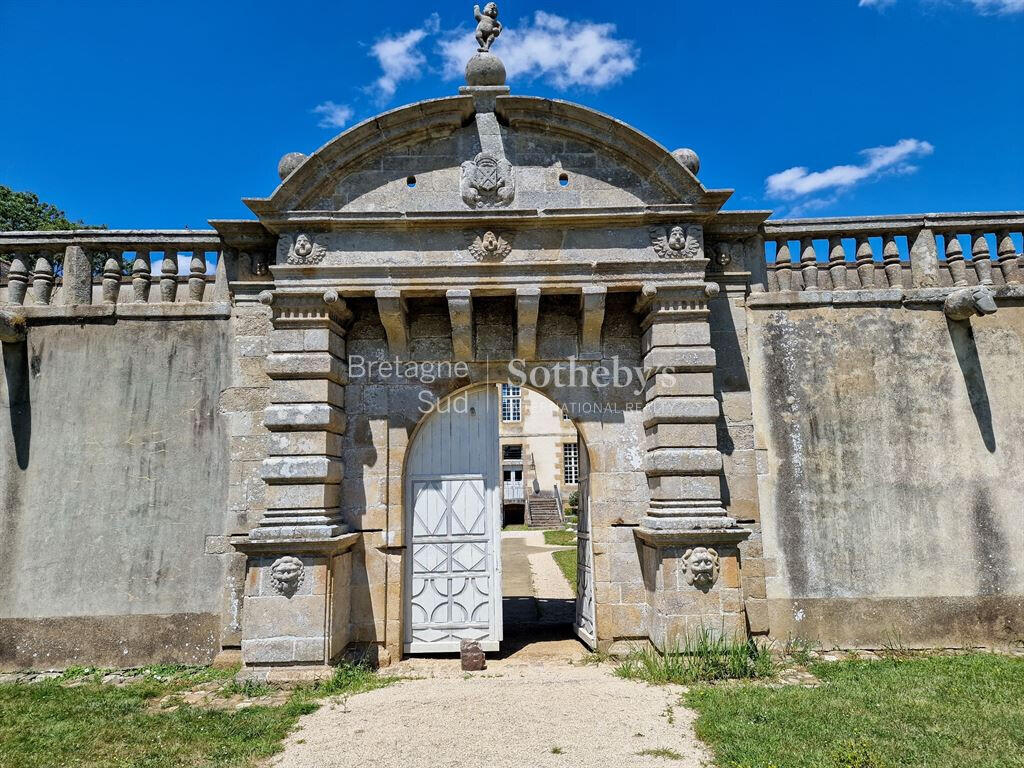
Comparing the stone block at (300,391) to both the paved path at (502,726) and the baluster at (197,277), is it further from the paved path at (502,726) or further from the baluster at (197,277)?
the paved path at (502,726)

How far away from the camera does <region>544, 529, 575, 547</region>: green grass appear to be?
18.2m

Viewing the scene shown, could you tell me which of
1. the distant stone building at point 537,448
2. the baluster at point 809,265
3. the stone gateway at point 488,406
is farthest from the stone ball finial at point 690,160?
the distant stone building at point 537,448

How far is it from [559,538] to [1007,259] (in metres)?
14.8

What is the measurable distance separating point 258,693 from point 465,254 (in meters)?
4.19

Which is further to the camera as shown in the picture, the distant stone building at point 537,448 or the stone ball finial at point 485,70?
the distant stone building at point 537,448

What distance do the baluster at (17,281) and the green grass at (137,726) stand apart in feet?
12.3

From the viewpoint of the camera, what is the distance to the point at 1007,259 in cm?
675

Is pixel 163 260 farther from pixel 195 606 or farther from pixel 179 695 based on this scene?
pixel 179 695

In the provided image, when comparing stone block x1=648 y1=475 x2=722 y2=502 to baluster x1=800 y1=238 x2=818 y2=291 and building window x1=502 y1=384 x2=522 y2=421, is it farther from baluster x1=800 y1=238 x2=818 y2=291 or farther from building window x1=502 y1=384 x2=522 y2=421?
building window x1=502 y1=384 x2=522 y2=421

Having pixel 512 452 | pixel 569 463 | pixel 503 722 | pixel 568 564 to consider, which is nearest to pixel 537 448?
pixel 512 452

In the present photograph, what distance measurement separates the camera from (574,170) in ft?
20.4

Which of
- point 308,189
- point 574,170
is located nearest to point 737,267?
point 574,170

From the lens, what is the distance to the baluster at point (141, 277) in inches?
254

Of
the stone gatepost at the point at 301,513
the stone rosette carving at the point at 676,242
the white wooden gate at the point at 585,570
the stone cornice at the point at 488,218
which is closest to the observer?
the stone gatepost at the point at 301,513
